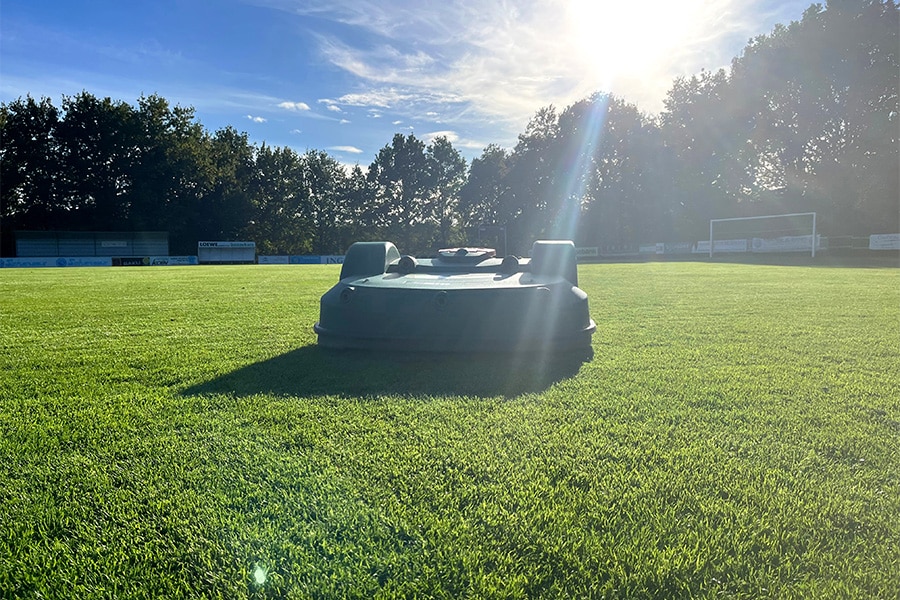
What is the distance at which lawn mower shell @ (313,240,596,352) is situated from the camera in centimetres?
327

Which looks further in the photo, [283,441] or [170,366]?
[170,366]

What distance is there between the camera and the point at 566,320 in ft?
11.3

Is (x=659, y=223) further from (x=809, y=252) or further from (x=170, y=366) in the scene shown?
(x=170, y=366)

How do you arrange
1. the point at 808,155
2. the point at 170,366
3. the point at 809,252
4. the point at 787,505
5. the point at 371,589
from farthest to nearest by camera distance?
the point at 808,155 → the point at 809,252 → the point at 170,366 → the point at 787,505 → the point at 371,589

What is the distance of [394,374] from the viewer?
3.12 meters

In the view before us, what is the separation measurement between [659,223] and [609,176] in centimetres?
639

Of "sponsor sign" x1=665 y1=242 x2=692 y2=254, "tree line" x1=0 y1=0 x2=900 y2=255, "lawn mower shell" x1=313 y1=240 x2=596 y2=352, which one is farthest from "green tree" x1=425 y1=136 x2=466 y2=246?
"lawn mower shell" x1=313 y1=240 x2=596 y2=352

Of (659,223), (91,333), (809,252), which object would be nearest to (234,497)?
(91,333)

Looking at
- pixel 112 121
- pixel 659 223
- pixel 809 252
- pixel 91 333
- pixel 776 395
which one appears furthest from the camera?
pixel 659 223

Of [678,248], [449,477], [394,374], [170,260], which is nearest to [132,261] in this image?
[170,260]

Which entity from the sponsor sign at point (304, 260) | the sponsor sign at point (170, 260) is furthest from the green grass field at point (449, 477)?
the sponsor sign at point (304, 260)

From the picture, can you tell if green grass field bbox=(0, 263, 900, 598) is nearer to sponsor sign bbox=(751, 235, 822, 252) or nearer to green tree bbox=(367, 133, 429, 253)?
sponsor sign bbox=(751, 235, 822, 252)

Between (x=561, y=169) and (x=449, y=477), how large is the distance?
50.3 metres

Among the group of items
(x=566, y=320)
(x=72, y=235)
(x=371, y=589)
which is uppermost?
(x=72, y=235)
